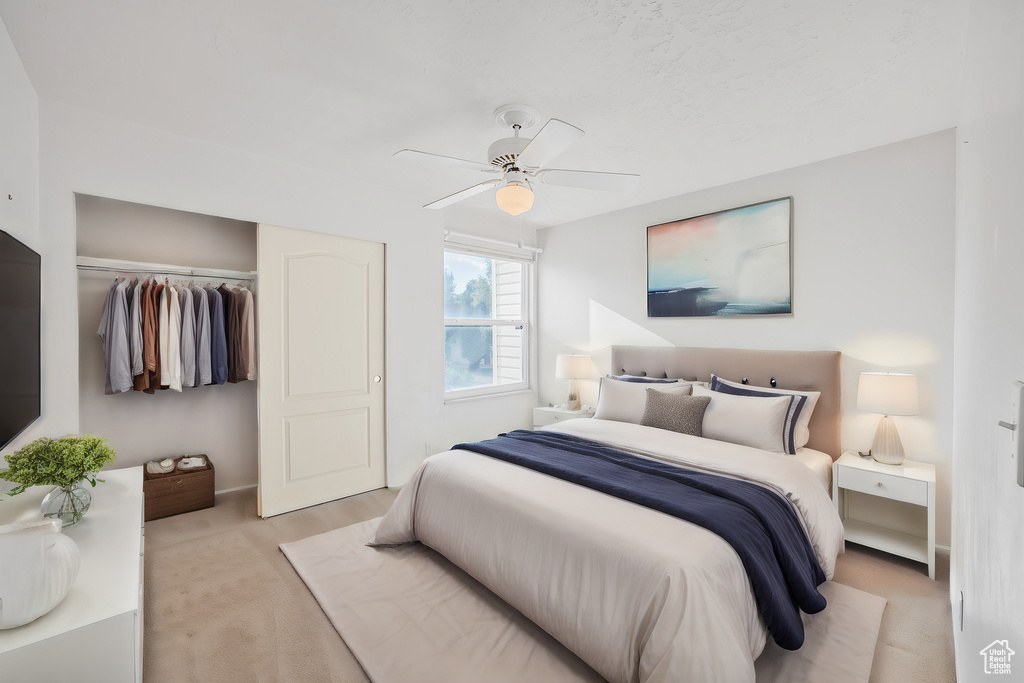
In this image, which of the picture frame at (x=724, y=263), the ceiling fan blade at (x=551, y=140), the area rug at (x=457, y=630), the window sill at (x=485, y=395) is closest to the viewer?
the area rug at (x=457, y=630)

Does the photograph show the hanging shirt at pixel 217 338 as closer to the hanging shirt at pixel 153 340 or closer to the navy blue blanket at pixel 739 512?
the hanging shirt at pixel 153 340

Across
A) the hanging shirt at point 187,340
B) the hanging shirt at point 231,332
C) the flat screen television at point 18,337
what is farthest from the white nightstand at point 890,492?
the hanging shirt at point 187,340

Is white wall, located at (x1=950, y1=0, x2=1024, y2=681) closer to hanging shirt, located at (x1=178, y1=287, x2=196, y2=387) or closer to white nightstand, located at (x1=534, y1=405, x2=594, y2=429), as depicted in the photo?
white nightstand, located at (x1=534, y1=405, x2=594, y2=429)

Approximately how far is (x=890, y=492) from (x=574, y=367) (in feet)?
8.16

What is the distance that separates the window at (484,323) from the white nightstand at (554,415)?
46 cm

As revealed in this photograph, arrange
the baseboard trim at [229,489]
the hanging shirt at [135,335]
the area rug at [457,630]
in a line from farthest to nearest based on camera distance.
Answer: the baseboard trim at [229,489]
the hanging shirt at [135,335]
the area rug at [457,630]

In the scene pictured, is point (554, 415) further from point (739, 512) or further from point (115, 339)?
point (115, 339)

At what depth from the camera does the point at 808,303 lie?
3.19 metres

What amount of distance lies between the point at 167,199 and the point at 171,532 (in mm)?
2072

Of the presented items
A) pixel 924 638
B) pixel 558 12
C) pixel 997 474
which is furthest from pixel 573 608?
pixel 558 12

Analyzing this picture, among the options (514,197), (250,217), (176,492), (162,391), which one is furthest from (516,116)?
(176,492)

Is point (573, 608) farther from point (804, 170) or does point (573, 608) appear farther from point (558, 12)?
point (804, 170)

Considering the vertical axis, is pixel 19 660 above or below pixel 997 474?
below

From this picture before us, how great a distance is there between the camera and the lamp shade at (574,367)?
4430 millimetres
